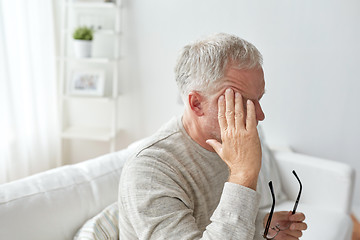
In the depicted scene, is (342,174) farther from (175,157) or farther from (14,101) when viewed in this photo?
(14,101)

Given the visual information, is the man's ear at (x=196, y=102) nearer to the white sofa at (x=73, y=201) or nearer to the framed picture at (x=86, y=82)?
the white sofa at (x=73, y=201)

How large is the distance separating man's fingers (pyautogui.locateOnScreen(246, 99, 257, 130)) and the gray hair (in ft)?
0.40

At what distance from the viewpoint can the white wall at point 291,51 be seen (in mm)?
2623

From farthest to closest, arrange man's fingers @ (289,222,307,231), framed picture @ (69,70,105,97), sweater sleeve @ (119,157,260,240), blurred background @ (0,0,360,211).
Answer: framed picture @ (69,70,105,97), blurred background @ (0,0,360,211), man's fingers @ (289,222,307,231), sweater sleeve @ (119,157,260,240)

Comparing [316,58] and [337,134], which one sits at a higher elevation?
Answer: [316,58]

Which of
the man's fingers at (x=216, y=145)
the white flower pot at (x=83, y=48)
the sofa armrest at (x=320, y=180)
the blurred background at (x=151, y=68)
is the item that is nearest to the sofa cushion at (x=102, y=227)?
the man's fingers at (x=216, y=145)

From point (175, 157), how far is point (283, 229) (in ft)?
1.32

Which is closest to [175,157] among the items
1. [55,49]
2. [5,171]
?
[5,171]

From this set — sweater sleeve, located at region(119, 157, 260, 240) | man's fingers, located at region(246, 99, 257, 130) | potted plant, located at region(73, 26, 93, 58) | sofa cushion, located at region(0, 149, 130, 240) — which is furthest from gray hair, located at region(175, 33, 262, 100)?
potted plant, located at region(73, 26, 93, 58)

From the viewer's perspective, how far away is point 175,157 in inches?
44.3

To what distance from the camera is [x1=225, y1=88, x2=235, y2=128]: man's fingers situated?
0.99 metres

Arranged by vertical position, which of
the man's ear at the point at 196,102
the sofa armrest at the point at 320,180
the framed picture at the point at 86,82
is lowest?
the sofa armrest at the point at 320,180

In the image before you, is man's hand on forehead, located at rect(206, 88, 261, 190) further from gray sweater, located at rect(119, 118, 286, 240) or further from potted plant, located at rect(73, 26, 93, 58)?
potted plant, located at rect(73, 26, 93, 58)

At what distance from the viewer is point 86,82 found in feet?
9.74
